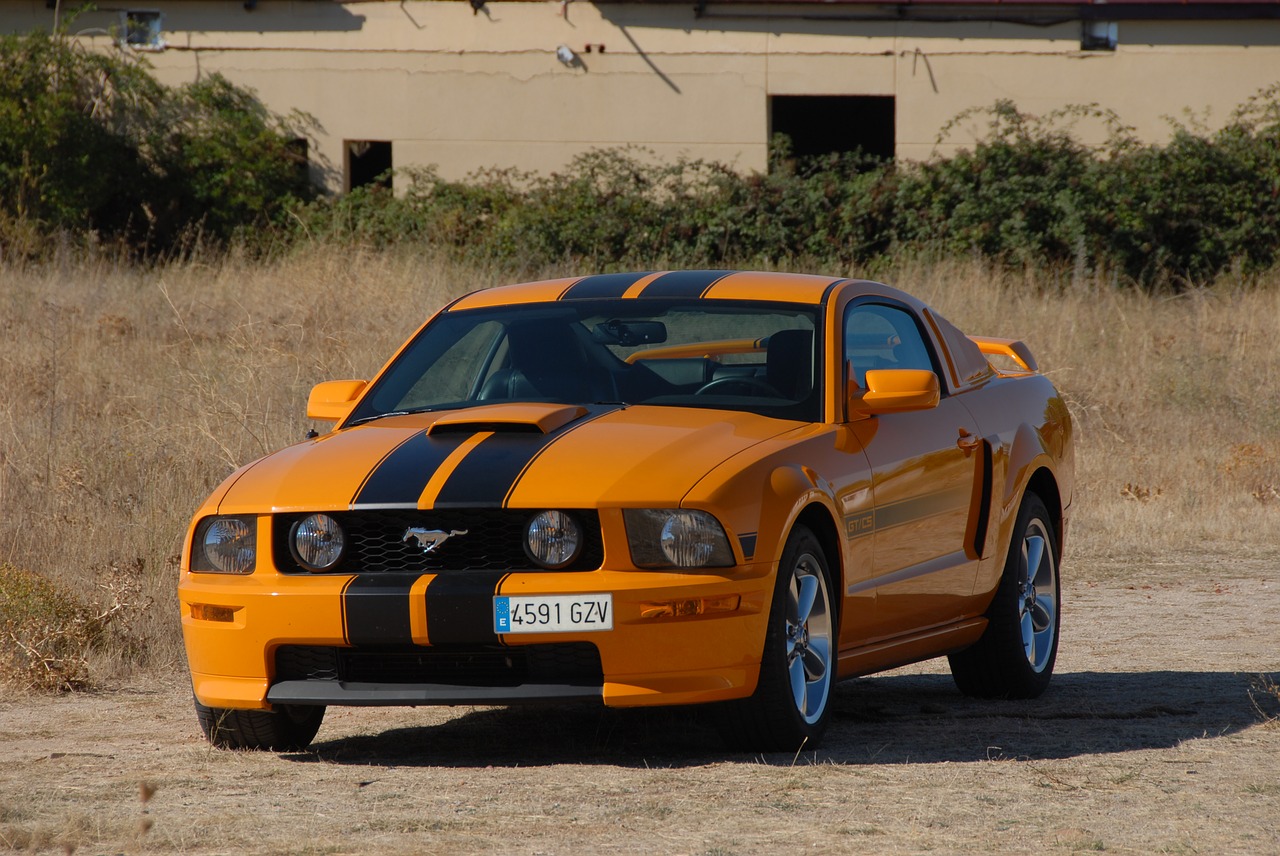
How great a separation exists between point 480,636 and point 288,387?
9828 millimetres

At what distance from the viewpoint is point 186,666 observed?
27.2 feet

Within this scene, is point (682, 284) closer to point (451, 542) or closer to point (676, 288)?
point (676, 288)

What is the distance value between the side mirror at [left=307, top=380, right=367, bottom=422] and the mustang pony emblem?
137 cm

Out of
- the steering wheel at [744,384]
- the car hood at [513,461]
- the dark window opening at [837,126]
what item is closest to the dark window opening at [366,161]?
the dark window opening at [837,126]

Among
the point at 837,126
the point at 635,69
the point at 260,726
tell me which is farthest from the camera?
the point at 837,126

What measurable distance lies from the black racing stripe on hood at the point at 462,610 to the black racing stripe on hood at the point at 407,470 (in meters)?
0.28

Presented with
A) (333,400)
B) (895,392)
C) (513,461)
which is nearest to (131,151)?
(333,400)

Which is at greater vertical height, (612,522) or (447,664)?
(612,522)

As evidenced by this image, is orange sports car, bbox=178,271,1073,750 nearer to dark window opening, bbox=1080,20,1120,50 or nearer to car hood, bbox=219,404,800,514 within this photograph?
car hood, bbox=219,404,800,514

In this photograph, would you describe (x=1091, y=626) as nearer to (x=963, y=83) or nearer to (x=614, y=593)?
(x=614, y=593)

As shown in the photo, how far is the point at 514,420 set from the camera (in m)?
5.80

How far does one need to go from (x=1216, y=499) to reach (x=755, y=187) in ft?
36.1

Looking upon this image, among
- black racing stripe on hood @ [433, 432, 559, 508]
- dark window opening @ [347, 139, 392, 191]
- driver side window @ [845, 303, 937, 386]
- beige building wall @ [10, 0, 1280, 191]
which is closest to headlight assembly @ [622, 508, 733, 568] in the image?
black racing stripe on hood @ [433, 432, 559, 508]

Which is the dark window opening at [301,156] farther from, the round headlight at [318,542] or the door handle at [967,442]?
the round headlight at [318,542]
